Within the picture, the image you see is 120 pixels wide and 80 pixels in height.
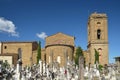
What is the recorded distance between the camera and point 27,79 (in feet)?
75.3

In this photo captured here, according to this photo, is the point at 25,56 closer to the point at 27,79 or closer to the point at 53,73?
the point at 53,73

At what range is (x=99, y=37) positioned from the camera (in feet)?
202

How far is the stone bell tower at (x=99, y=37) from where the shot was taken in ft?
200

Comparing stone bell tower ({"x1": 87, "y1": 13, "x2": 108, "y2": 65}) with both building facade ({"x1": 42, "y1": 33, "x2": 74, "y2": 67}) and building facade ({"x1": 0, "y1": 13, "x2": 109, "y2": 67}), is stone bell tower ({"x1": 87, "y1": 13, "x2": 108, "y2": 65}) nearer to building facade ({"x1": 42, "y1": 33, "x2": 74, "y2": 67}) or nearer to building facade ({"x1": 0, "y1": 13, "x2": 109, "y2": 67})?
building facade ({"x1": 0, "y1": 13, "x2": 109, "y2": 67})

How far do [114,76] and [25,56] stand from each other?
1735 inches

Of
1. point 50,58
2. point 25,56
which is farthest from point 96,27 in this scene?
point 25,56

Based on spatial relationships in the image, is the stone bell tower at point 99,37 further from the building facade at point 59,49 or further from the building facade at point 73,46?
the building facade at point 59,49

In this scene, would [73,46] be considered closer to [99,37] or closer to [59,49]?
[59,49]

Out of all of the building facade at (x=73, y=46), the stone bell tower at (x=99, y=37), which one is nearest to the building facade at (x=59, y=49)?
the building facade at (x=73, y=46)

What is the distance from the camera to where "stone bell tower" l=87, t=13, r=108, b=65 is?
60938 millimetres

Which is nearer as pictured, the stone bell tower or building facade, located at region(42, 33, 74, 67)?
building facade, located at region(42, 33, 74, 67)

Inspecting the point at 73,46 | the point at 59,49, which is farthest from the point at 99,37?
the point at 59,49

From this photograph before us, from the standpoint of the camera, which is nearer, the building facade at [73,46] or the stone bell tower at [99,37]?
the building facade at [73,46]

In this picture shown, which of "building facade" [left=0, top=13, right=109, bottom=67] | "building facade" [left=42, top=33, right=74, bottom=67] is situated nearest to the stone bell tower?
"building facade" [left=0, top=13, right=109, bottom=67]
